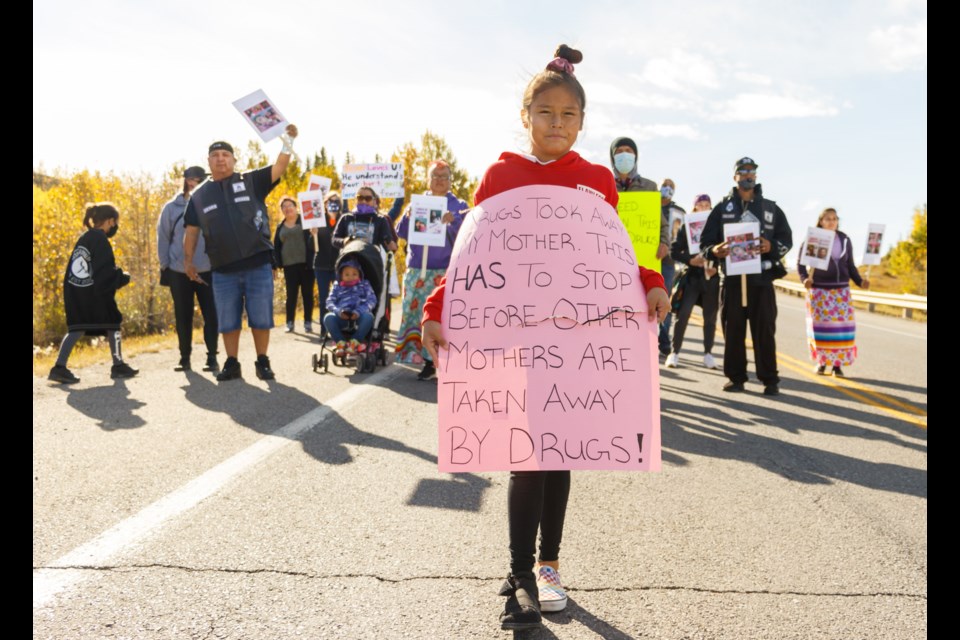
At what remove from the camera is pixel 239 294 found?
800 cm

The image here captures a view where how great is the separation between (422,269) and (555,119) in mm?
6135

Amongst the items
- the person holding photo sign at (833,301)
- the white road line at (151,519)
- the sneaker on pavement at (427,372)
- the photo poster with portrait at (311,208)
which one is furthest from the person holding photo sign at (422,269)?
the person holding photo sign at (833,301)

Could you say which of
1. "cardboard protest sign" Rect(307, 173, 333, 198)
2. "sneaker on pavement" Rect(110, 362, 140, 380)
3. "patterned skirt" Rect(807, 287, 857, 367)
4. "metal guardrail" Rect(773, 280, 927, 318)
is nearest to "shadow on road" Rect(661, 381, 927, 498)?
"patterned skirt" Rect(807, 287, 857, 367)

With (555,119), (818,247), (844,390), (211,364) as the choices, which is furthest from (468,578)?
(818,247)

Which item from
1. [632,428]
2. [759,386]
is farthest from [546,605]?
[759,386]

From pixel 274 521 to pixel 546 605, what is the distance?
5.02 feet

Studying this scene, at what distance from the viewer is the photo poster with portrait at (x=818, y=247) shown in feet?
31.0

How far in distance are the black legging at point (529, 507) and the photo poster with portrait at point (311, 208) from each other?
9.70m

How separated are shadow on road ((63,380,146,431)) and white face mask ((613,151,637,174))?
4591 mm

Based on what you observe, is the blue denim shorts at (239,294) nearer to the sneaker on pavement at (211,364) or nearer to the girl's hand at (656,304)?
the sneaker on pavement at (211,364)

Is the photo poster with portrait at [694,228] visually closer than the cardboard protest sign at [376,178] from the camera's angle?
Yes

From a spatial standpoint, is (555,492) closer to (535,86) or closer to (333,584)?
(333,584)

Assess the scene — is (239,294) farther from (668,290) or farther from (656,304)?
(656,304)

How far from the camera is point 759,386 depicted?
8914 mm
